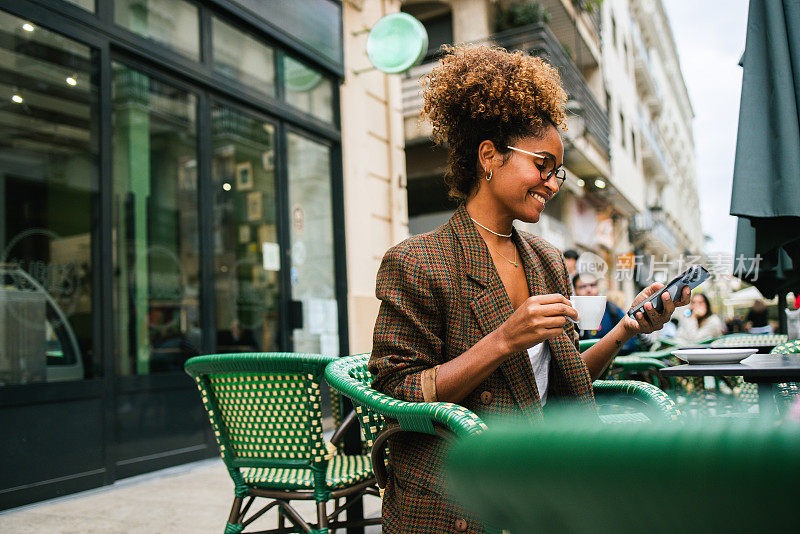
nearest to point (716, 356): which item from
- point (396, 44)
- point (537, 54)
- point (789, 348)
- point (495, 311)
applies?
point (789, 348)

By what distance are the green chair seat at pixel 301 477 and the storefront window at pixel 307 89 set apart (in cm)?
533

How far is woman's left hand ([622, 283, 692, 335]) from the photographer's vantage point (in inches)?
73.5

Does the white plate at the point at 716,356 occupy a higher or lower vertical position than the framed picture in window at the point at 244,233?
lower

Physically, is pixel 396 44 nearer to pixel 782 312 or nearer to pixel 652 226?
pixel 782 312

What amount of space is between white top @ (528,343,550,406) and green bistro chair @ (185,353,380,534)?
32.7 inches

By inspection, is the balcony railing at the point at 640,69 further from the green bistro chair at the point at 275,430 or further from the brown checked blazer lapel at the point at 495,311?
the brown checked blazer lapel at the point at 495,311

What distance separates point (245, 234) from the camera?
657 centimetres

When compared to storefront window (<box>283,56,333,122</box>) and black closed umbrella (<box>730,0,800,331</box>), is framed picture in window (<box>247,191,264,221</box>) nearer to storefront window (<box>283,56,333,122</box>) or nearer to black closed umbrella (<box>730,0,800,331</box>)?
storefront window (<box>283,56,333,122</box>)

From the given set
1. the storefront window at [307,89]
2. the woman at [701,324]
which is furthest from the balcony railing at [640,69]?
the storefront window at [307,89]

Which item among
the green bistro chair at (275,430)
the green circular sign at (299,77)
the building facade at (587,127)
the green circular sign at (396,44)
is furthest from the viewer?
the building facade at (587,127)

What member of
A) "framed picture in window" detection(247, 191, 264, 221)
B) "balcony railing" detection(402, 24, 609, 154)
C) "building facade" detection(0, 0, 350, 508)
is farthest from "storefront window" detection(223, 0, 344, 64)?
"balcony railing" detection(402, 24, 609, 154)

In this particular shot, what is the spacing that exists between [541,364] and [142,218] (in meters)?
4.48

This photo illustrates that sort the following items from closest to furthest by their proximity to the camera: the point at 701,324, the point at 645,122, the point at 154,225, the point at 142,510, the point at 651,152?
the point at 142,510 < the point at 154,225 < the point at 701,324 < the point at 651,152 < the point at 645,122

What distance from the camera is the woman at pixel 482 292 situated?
1546 millimetres
